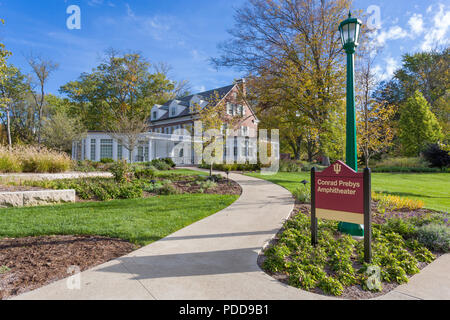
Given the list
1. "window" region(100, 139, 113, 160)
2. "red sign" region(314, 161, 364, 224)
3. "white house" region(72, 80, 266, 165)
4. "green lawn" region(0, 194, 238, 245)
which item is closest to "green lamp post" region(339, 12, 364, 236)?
"red sign" region(314, 161, 364, 224)

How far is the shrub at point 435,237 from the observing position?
14.4 feet

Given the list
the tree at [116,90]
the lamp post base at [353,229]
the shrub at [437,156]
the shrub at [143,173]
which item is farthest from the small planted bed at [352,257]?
the tree at [116,90]

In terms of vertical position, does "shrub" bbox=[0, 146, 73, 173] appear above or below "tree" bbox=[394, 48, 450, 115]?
below

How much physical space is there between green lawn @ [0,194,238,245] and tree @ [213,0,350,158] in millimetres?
9858

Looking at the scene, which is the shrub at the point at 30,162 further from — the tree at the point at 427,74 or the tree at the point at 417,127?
the tree at the point at 427,74

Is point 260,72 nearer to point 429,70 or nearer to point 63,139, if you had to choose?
point 63,139

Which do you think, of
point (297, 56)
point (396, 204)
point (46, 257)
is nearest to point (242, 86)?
point (297, 56)

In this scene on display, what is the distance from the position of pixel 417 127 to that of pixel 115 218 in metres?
32.3

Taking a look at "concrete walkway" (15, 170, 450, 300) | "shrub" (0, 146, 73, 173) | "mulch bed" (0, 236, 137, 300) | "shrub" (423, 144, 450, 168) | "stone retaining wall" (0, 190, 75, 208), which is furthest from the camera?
"shrub" (423, 144, 450, 168)

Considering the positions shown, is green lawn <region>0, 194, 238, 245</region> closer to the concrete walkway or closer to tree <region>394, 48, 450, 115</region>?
the concrete walkway

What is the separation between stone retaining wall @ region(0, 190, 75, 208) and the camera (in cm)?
732

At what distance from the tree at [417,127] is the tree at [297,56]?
59.9ft
